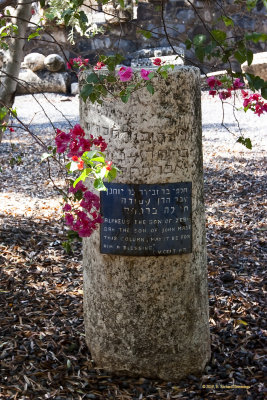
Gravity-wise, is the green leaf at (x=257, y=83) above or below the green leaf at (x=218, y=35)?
below

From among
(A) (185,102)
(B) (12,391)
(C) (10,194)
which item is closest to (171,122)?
(A) (185,102)

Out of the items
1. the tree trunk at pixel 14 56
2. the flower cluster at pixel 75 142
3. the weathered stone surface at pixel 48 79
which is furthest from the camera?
the weathered stone surface at pixel 48 79

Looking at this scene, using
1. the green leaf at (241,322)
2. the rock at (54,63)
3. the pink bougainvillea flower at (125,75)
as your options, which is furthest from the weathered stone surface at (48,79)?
the pink bougainvillea flower at (125,75)

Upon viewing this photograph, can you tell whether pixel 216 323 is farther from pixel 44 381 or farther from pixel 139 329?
pixel 44 381

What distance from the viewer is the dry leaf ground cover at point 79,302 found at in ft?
9.11

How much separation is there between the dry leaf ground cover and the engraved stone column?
0.14 meters

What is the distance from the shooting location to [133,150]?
2.61m

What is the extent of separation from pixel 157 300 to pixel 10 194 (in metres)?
3.75

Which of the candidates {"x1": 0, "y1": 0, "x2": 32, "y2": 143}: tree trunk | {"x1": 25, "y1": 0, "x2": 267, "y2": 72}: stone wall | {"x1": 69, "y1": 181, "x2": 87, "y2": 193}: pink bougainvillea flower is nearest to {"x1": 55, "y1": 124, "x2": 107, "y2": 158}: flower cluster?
{"x1": 69, "y1": 181, "x2": 87, "y2": 193}: pink bougainvillea flower

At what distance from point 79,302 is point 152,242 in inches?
46.1

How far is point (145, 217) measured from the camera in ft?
8.62

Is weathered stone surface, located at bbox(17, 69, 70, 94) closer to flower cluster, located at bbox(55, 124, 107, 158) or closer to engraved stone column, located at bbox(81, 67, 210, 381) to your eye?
engraved stone column, located at bbox(81, 67, 210, 381)

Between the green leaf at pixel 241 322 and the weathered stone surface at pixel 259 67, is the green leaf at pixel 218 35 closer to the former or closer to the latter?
the green leaf at pixel 241 322

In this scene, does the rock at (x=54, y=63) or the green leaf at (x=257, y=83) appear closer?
the green leaf at (x=257, y=83)
